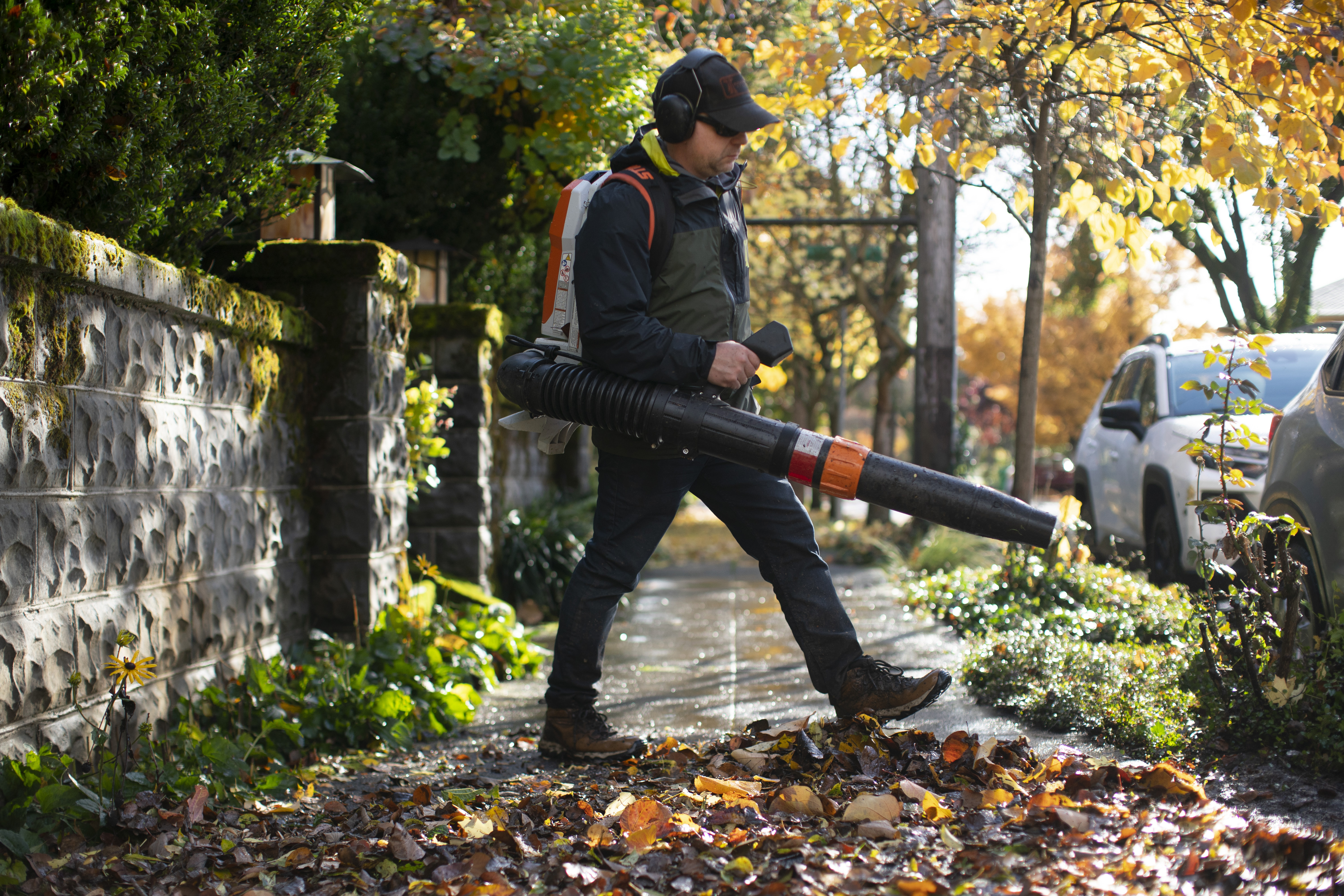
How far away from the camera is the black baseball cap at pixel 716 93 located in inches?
131

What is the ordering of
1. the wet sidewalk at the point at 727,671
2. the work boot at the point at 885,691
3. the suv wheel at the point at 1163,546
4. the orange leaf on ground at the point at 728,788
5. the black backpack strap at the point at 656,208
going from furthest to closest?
the suv wheel at the point at 1163,546 < the wet sidewalk at the point at 727,671 < the work boot at the point at 885,691 < the black backpack strap at the point at 656,208 < the orange leaf on ground at the point at 728,788

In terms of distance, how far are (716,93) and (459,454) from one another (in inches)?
128

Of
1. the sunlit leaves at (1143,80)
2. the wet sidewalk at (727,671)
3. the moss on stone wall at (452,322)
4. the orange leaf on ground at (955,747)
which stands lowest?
the wet sidewalk at (727,671)

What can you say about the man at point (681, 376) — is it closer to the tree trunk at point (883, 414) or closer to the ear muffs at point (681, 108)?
the ear muffs at point (681, 108)

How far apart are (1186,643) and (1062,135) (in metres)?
2.95

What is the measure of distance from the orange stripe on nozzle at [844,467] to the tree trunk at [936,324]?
6.73m

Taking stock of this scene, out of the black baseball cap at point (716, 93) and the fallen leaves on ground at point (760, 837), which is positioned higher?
the black baseball cap at point (716, 93)

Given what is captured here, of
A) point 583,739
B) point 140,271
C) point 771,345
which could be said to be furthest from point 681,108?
point 583,739

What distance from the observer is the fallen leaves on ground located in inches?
88.3

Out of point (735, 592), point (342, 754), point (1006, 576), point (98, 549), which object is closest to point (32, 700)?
point (98, 549)

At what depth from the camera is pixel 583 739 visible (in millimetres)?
3557

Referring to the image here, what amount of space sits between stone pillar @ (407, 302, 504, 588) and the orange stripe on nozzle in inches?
128

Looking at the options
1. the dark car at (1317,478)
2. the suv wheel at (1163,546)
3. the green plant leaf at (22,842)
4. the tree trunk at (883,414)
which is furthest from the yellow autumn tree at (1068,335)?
the green plant leaf at (22,842)

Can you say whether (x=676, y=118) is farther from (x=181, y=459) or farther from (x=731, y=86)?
(x=181, y=459)
